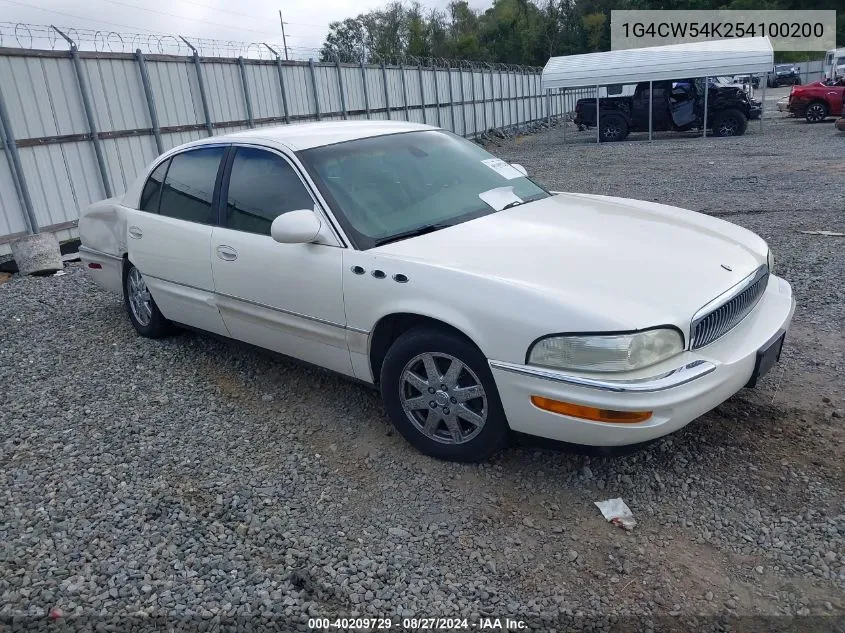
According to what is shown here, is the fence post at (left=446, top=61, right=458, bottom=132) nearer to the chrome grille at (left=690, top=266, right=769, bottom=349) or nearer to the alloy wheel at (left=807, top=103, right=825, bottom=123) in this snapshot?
the alloy wheel at (left=807, top=103, right=825, bottom=123)

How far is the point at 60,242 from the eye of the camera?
891 cm

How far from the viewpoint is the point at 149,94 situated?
10.1 meters

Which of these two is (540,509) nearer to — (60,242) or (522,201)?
(522,201)

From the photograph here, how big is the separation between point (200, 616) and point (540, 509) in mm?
1425

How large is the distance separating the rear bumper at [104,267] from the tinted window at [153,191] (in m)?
0.57

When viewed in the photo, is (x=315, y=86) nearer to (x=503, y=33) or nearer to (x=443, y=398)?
(x=443, y=398)

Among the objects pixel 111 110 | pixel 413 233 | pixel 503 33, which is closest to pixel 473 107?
pixel 111 110

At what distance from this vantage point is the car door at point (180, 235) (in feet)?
13.9

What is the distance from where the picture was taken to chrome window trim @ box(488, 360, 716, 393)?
2.63 m

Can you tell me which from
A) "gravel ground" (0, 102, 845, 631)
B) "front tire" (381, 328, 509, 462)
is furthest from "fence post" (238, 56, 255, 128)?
"front tire" (381, 328, 509, 462)

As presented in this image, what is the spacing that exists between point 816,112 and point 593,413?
25.5m

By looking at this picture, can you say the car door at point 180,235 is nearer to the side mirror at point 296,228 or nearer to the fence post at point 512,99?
the side mirror at point 296,228

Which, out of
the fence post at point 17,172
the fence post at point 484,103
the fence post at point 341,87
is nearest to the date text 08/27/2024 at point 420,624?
the fence post at point 17,172

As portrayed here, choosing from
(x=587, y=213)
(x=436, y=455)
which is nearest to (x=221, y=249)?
(x=436, y=455)
